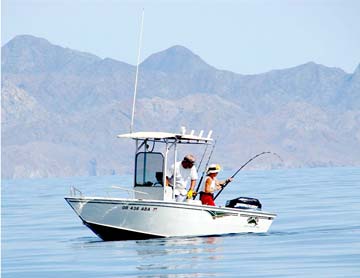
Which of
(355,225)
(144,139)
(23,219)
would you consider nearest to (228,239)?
(144,139)

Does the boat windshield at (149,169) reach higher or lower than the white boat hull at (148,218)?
higher

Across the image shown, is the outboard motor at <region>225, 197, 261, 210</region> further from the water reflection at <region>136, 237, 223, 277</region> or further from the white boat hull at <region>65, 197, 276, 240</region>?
the water reflection at <region>136, 237, 223, 277</region>

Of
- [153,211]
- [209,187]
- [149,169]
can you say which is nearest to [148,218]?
[153,211]

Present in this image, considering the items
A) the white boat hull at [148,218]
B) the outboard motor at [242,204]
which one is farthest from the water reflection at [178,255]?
the outboard motor at [242,204]

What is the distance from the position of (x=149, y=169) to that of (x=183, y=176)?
97 cm

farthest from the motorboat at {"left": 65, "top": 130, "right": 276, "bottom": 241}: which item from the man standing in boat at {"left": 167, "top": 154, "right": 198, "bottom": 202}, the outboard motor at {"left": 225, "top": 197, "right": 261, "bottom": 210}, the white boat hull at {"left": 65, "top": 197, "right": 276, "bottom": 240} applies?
the outboard motor at {"left": 225, "top": 197, "right": 261, "bottom": 210}

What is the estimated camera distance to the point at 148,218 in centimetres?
3212

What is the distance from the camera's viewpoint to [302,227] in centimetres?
4078

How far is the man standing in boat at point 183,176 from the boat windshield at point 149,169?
1.16 ft

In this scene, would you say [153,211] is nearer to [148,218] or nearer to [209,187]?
[148,218]

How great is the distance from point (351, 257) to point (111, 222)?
7.32 meters

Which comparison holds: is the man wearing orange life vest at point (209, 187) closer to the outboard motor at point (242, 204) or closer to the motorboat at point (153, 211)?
the motorboat at point (153, 211)

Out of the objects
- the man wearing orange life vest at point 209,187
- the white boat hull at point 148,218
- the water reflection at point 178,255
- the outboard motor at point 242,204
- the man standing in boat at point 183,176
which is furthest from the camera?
the outboard motor at point 242,204

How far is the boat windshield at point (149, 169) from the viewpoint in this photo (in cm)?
3288
